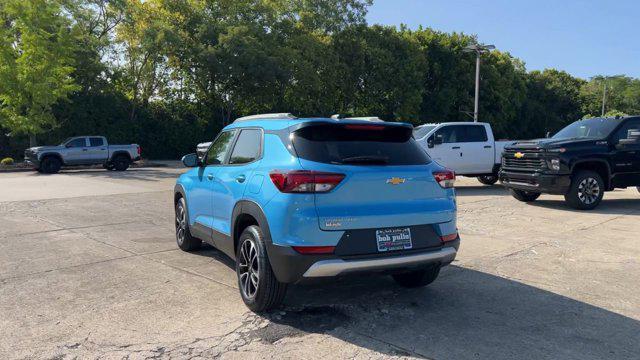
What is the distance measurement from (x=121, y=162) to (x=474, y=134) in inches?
688

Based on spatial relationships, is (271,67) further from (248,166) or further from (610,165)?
(248,166)

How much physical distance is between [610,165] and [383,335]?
943cm

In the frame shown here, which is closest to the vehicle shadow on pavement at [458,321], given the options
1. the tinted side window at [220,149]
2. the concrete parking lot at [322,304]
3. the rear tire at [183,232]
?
the concrete parking lot at [322,304]

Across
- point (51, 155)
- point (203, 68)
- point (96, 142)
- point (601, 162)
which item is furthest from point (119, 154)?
point (601, 162)

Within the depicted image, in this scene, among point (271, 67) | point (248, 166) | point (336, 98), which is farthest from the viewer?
point (336, 98)

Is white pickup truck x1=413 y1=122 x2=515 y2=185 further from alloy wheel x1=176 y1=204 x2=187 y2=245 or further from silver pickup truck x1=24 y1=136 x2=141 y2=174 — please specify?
silver pickup truck x1=24 y1=136 x2=141 y2=174

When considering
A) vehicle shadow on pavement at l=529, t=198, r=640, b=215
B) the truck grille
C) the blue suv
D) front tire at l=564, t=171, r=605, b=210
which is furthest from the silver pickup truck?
the blue suv

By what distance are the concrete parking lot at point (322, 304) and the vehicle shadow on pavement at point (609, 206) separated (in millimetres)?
2458

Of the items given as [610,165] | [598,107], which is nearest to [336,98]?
[610,165]

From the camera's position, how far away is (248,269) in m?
4.89

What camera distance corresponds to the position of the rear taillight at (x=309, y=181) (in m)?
4.23

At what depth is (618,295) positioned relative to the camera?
536cm

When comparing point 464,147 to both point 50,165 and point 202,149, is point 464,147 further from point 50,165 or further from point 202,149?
point 50,165

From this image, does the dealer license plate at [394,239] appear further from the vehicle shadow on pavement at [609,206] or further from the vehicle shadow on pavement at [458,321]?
the vehicle shadow on pavement at [609,206]
